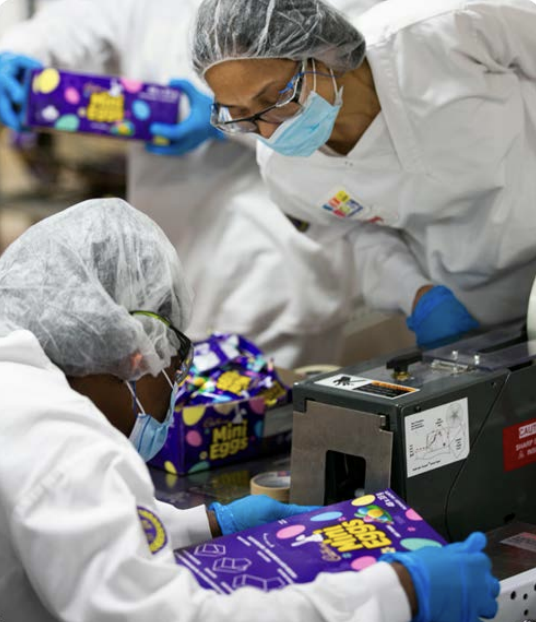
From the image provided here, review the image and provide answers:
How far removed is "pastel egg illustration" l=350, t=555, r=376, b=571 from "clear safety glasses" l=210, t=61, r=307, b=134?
2.84 feet

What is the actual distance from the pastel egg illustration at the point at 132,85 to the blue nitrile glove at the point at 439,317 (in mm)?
1052

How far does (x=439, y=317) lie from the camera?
1957 millimetres

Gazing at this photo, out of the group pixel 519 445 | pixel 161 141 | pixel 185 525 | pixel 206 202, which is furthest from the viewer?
pixel 206 202

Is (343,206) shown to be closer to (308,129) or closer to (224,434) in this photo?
(308,129)

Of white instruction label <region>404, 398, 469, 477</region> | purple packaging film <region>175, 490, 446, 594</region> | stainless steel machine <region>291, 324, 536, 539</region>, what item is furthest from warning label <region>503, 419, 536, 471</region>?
purple packaging film <region>175, 490, 446, 594</region>

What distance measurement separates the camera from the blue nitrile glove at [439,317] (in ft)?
6.39

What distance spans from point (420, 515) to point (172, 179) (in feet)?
5.52

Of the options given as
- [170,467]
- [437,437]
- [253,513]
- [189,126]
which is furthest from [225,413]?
[189,126]

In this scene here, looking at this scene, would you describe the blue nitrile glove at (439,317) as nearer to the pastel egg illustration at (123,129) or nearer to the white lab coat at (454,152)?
the white lab coat at (454,152)

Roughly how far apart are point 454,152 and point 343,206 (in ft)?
0.89

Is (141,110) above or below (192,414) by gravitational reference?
above

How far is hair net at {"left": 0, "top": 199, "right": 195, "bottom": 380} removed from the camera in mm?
1217

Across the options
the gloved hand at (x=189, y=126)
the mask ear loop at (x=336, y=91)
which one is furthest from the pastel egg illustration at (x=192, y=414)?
the gloved hand at (x=189, y=126)

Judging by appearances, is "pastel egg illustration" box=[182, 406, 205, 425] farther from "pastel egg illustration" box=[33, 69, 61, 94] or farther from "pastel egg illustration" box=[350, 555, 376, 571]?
"pastel egg illustration" box=[33, 69, 61, 94]
